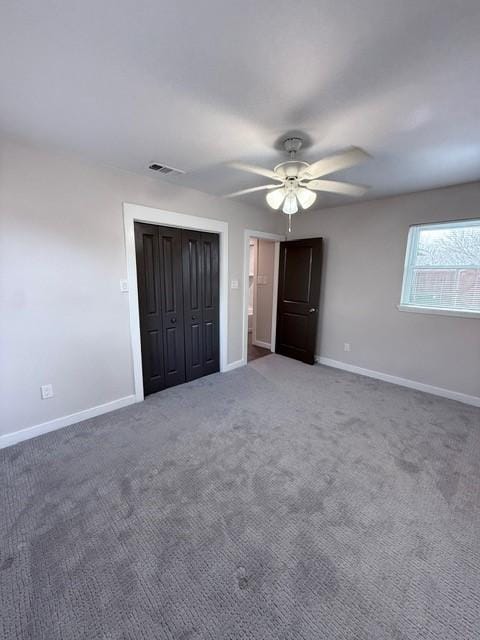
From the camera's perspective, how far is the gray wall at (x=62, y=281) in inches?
81.4

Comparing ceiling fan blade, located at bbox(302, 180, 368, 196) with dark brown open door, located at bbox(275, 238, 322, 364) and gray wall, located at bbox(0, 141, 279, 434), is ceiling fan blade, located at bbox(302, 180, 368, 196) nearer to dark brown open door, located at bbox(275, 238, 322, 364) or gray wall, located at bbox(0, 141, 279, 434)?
gray wall, located at bbox(0, 141, 279, 434)

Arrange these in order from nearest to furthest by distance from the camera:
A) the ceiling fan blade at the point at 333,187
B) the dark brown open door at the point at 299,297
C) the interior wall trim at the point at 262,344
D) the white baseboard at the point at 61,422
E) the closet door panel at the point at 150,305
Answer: the ceiling fan blade at the point at 333,187, the white baseboard at the point at 61,422, the closet door panel at the point at 150,305, the dark brown open door at the point at 299,297, the interior wall trim at the point at 262,344

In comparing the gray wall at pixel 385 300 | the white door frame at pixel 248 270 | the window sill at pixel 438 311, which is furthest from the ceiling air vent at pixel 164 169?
the window sill at pixel 438 311

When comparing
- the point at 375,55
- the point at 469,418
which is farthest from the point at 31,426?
the point at 469,418

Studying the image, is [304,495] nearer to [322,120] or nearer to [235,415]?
[235,415]

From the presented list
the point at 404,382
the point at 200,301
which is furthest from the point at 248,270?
the point at 404,382

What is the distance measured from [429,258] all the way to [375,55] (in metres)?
2.61

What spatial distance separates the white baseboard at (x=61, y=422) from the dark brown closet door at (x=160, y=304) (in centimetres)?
34

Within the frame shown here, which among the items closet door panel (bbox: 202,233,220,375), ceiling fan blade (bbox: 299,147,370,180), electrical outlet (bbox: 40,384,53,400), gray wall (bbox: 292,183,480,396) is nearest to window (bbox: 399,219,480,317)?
gray wall (bbox: 292,183,480,396)

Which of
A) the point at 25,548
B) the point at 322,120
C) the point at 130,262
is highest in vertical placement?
the point at 322,120

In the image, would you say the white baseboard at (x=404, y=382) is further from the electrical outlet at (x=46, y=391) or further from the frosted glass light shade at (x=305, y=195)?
the electrical outlet at (x=46, y=391)

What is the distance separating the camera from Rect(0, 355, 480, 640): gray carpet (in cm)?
113

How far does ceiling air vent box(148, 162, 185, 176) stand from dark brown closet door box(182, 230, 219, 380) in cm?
68

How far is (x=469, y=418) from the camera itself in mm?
2682
